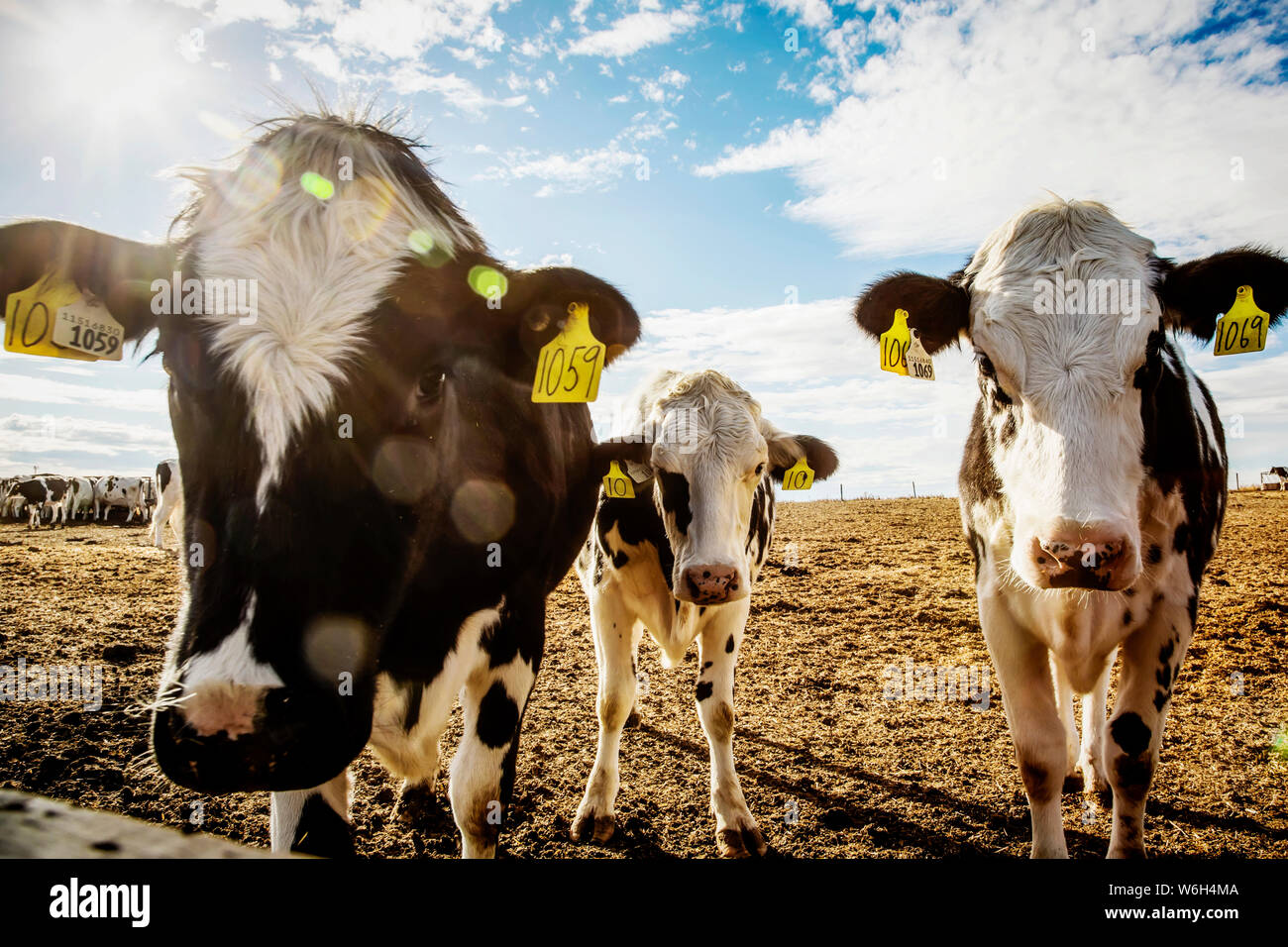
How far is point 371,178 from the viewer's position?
250 centimetres

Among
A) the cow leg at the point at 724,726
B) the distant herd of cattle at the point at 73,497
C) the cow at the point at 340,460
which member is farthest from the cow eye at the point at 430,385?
the distant herd of cattle at the point at 73,497

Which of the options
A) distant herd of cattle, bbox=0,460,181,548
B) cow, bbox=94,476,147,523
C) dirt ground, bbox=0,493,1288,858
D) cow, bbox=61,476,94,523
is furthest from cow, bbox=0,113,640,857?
cow, bbox=61,476,94,523

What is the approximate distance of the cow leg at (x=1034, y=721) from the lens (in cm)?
306

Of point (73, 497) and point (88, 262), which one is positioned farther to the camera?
point (73, 497)

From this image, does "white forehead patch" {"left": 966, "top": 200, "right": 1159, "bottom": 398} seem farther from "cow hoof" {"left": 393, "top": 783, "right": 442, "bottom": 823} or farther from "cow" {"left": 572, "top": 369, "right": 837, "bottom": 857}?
"cow hoof" {"left": 393, "top": 783, "right": 442, "bottom": 823}

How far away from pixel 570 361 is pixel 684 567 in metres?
1.44

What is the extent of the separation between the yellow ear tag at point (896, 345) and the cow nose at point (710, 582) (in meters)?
1.33

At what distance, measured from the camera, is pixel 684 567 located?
3811 millimetres

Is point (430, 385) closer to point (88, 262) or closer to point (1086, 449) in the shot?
point (88, 262)

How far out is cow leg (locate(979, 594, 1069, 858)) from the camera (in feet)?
10.0

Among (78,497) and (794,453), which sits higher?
(78,497)

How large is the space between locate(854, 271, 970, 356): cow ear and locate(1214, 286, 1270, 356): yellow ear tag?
3.45 feet
